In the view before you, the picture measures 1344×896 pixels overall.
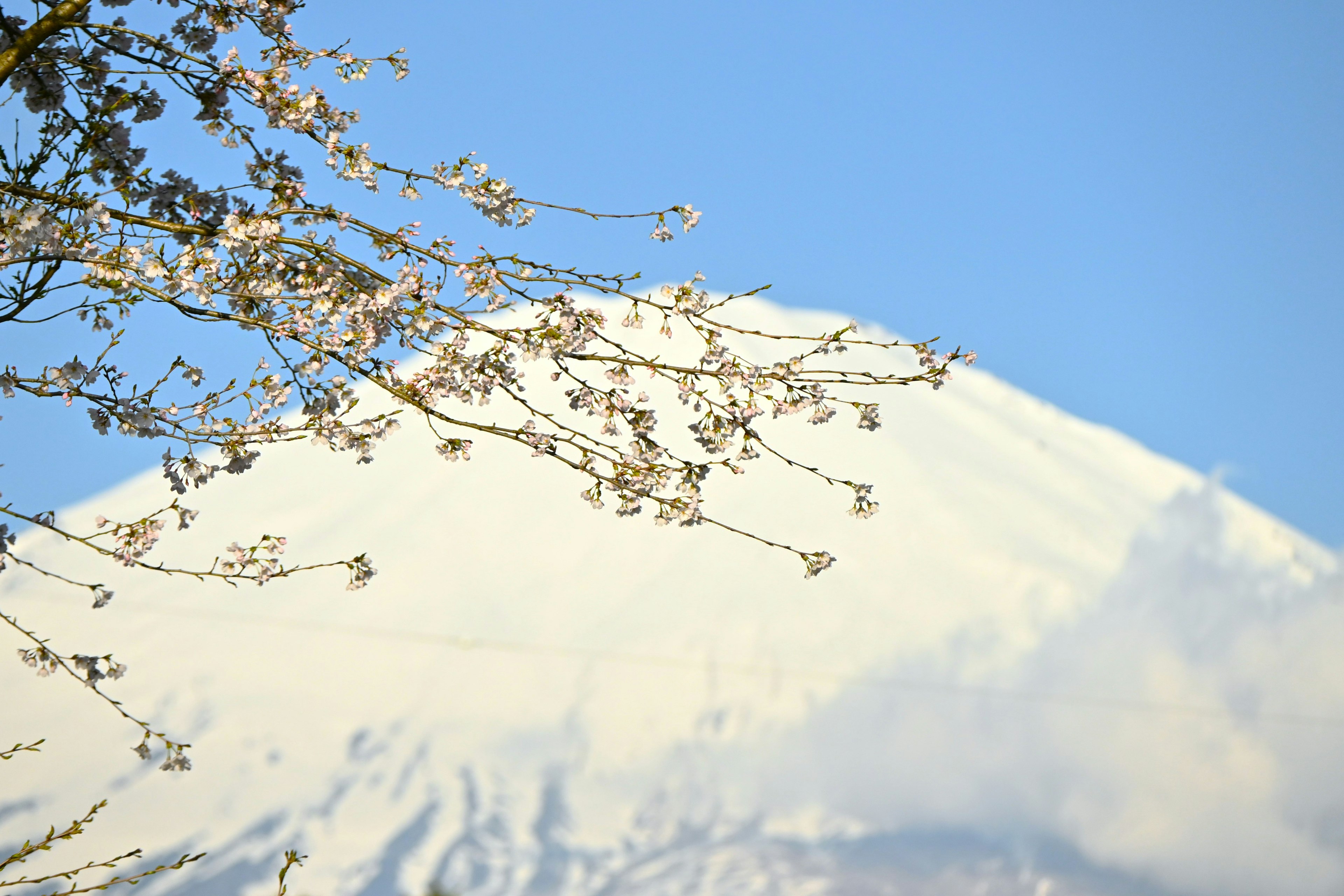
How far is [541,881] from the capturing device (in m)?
55.1

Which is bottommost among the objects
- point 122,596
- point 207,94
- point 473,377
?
point 473,377

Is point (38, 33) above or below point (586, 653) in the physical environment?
below

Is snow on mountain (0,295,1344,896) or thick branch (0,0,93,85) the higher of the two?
snow on mountain (0,295,1344,896)

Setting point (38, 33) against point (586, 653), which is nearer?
point (38, 33)

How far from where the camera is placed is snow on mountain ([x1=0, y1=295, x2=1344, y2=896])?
174ft

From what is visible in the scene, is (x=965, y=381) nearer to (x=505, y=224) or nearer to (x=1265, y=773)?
(x=1265, y=773)

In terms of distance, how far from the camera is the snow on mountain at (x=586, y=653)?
5309cm

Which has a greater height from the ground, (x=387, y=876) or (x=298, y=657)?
(x=298, y=657)

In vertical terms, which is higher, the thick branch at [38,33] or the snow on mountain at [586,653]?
the snow on mountain at [586,653]

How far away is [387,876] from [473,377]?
53.8m

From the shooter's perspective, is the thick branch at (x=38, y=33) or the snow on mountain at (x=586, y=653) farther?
the snow on mountain at (x=586, y=653)

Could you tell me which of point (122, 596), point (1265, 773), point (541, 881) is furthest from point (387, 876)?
point (1265, 773)

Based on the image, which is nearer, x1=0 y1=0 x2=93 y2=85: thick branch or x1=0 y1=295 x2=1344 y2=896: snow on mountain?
x1=0 y1=0 x2=93 y2=85: thick branch

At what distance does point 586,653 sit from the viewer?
57969mm
